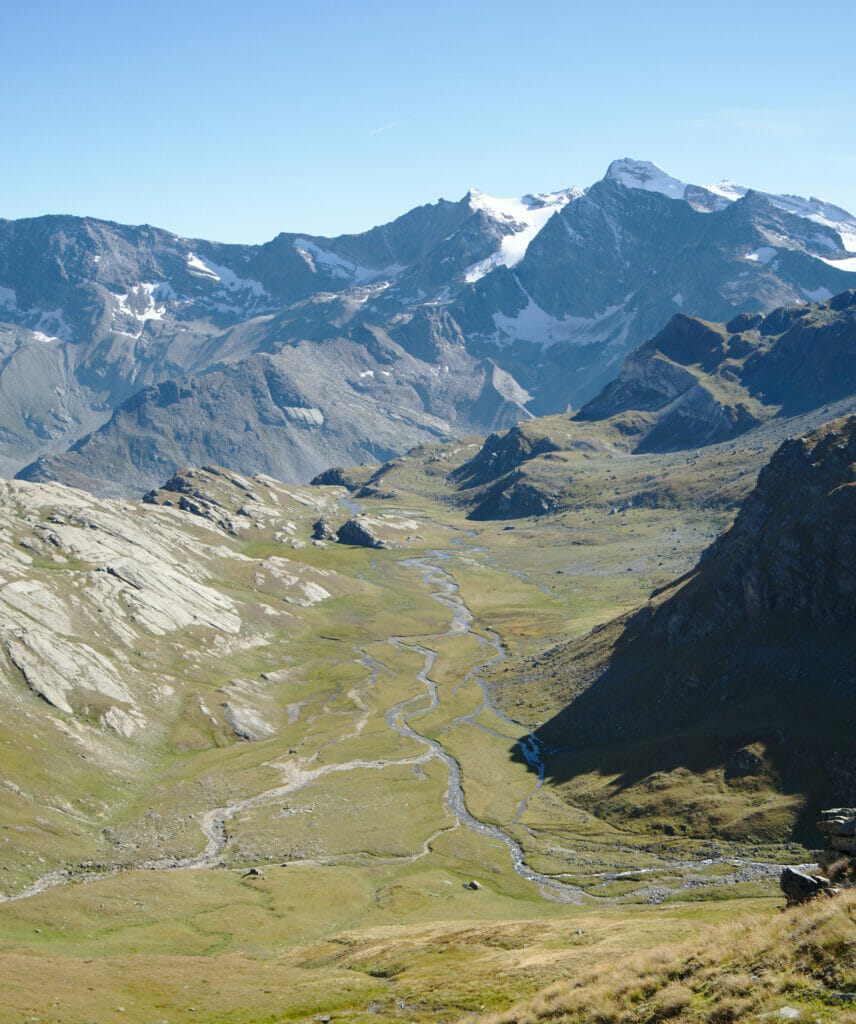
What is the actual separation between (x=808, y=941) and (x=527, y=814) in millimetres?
96884

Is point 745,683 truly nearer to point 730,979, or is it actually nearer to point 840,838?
point 840,838

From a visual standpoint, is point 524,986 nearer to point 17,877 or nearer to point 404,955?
point 404,955

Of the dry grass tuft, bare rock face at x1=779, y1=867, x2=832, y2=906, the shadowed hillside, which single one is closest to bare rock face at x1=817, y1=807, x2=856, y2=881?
bare rock face at x1=779, y1=867, x2=832, y2=906

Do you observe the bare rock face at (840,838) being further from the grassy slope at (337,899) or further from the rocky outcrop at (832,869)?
the grassy slope at (337,899)

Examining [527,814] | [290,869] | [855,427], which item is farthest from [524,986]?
[855,427]

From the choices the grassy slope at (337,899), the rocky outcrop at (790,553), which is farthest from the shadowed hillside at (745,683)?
the grassy slope at (337,899)

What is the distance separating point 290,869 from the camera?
114625 millimetres

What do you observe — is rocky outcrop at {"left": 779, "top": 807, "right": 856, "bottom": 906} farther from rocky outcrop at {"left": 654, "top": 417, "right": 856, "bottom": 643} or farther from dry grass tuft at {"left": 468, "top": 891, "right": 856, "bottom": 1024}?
rocky outcrop at {"left": 654, "top": 417, "right": 856, "bottom": 643}

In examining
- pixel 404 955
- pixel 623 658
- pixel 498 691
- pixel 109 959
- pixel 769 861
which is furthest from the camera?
pixel 498 691

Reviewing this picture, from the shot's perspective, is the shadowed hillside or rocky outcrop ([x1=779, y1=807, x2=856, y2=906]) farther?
the shadowed hillside

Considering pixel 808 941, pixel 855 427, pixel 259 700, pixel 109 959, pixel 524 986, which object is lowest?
pixel 259 700

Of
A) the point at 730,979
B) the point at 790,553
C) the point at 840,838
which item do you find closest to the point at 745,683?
the point at 790,553

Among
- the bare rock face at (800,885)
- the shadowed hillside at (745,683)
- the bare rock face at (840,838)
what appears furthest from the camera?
the shadowed hillside at (745,683)

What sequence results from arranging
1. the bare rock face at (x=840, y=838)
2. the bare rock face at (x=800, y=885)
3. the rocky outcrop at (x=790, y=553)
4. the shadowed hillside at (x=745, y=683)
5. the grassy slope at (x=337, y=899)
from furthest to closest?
the rocky outcrop at (x=790, y=553), the shadowed hillside at (x=745, y=683), the grassy slope at (x=337, y=899), the bare rock face at (x=840, y=838), the bare rock face at (x=800, y=885)
